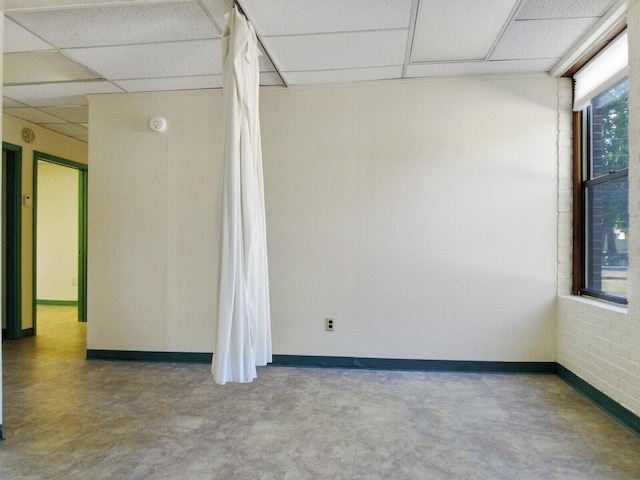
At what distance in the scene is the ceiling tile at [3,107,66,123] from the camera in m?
4.21

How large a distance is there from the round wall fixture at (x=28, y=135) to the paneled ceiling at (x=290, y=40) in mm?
1135

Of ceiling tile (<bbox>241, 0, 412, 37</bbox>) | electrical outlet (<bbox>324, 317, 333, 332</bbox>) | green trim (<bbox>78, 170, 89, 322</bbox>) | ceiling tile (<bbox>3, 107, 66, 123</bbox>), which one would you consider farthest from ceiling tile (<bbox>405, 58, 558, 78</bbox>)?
green trim (<bbox>78, 170, 89, 322</bbox>)

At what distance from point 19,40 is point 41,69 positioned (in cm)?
48

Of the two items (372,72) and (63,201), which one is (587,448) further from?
(63,201)

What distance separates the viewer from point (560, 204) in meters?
3.26

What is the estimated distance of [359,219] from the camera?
11.4 feet

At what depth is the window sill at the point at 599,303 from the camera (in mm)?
2539

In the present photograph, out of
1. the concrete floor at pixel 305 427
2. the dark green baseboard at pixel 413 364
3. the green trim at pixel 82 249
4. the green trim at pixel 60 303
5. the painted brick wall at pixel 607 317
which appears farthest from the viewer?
the green trim at pixel 60 303

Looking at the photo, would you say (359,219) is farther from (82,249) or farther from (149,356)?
(82,249)

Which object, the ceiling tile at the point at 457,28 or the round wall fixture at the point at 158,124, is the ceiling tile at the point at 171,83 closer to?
the round wall fixture at the point at 158,124

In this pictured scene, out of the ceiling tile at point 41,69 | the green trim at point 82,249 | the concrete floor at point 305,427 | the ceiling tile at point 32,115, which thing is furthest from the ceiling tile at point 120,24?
the green trim at point 82,249

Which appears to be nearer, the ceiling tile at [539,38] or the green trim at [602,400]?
the green trim at [602,400]

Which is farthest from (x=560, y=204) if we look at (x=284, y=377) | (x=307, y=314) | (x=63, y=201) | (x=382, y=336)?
(x=63, y=201)

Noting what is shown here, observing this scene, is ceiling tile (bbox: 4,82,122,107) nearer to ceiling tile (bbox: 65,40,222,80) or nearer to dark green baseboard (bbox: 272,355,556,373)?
ceiling tile (bbox: 65,40,222,80)
